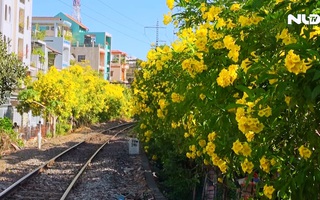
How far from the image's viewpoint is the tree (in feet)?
68.2

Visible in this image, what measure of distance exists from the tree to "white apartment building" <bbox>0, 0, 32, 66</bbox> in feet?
49.6

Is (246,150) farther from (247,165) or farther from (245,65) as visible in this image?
(245,65)

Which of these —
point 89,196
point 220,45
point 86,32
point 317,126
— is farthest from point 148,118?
point 86,32

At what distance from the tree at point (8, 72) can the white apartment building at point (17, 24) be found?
596 inches

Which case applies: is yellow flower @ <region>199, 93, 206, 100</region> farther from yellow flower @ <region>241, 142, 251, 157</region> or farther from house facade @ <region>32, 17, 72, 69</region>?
house facade @ <region>32, 17, 72, 69</region>

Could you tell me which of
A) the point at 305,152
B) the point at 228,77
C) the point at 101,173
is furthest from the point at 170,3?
the point at 101,173

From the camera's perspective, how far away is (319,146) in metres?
2.85

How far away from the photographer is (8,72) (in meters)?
21.1

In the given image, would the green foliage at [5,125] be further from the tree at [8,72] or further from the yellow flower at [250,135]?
the yellow flower at [250,135]

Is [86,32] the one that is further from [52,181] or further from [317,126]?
[317,126]

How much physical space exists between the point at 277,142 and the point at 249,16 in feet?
2.89

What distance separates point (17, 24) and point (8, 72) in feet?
68.3

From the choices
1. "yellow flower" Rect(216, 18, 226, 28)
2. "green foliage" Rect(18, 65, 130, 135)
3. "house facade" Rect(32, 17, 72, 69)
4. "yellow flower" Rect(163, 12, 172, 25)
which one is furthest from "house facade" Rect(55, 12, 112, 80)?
"yellow flower" Rect(216, 18, 226, 28)

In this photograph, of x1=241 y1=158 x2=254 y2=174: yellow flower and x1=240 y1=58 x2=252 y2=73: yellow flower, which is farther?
x1=241 y1=158 x2=254 y2=174: yellow flower
